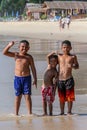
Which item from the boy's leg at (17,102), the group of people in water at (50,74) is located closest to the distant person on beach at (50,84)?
the group of people in water at (50,74)

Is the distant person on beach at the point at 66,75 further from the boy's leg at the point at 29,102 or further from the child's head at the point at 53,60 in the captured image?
the boy's leg at the point at 29,102

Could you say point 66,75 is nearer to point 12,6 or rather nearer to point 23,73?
point 23,73

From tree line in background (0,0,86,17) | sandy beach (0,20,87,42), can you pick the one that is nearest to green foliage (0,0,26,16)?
tree line in background (0,0,86,17)

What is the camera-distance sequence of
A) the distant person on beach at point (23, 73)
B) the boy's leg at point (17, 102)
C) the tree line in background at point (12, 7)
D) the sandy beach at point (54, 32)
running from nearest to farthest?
1. the distant person on beach at point (23, 73)
2. the boy's leg at point (17, 102)
3. the sandy beach at point (54, 32)
4. the tree line in background at point (12, 7)

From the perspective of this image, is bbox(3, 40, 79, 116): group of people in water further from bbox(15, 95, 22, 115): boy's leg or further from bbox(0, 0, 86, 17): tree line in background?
bbox(0, 0, 86, 17): tree line in background

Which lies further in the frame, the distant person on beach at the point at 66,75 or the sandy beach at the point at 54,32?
the sandy beach at the point at 54,32

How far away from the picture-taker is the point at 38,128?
21.8ft

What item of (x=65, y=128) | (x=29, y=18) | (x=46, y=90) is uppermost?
(x=29, y=18)

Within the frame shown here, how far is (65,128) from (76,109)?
1.72 meters

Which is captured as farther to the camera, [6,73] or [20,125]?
[6,73]

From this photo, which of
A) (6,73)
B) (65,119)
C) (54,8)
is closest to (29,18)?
(54,8)

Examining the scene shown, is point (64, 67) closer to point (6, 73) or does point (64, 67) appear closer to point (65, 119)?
point (65, 119)

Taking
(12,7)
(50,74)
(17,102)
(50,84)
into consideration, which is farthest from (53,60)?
(12,7)

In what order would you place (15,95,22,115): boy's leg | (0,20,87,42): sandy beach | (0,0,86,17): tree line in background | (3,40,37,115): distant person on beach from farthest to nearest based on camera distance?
(0,0,86,17): tree line in background, (0,20,87,42): sandy beach, (15,95,22,115): boy's leg, (3,40,37,115): distant person on beach
